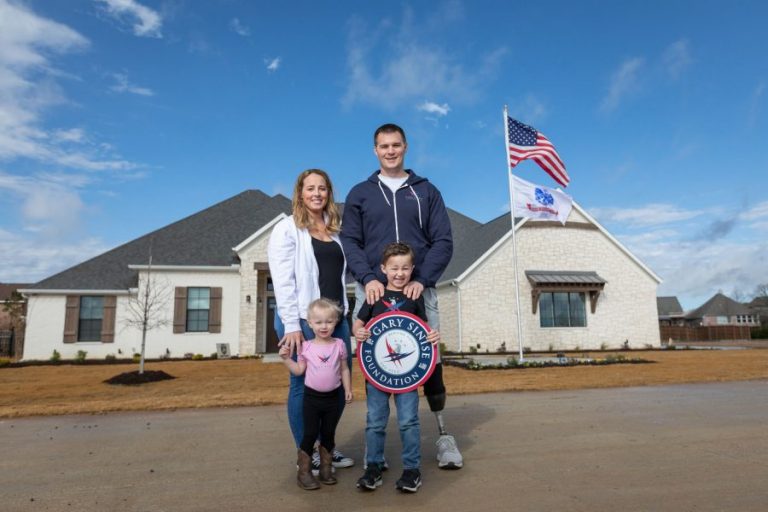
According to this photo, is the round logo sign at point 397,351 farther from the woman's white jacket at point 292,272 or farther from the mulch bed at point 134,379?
the mulch bed at point 134,379

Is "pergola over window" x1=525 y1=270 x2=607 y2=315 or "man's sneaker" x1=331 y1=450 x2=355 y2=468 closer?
"man's sneaker" x1=331 y1=450 x2=355 y2=468

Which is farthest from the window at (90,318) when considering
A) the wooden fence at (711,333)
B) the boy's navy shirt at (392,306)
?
the wooden fence at (711,333)

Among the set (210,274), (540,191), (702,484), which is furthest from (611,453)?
(210,274)

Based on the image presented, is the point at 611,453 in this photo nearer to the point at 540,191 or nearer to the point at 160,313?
the point at 540,191

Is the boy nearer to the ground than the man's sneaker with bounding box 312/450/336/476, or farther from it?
farther from it

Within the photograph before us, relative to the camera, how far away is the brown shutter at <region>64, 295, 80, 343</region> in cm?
1622

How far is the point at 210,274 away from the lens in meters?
17.0

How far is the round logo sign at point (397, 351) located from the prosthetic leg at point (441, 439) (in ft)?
0.80

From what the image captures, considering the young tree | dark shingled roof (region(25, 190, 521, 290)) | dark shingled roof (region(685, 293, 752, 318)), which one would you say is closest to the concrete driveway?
the young tree

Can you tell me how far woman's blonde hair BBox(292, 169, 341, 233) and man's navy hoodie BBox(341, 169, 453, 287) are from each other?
7 centimetres

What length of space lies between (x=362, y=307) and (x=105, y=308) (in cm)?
1628

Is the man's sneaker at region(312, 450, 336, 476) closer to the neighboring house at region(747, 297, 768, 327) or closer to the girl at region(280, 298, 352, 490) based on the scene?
the girl at region(280, 298, 352, 490)

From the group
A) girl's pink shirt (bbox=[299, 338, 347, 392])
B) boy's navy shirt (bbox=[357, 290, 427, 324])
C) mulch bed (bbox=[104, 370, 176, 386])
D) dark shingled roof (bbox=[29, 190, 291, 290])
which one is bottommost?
mulch bed (bbox=[104, 370, 176, 386])

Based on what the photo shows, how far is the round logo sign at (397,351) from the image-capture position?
9.59 ft
